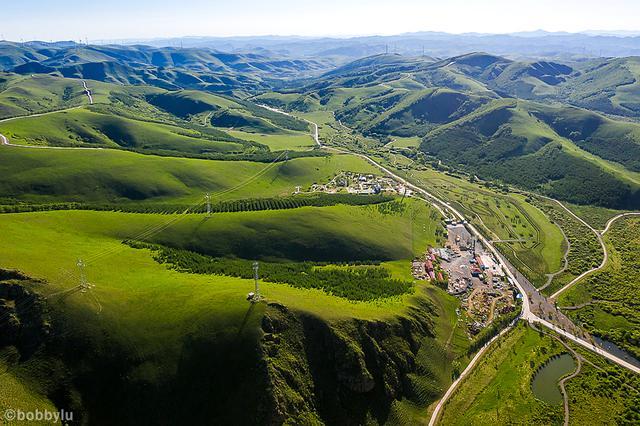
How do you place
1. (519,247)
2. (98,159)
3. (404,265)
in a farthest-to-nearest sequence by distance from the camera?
(98,159)
(519,247)
(404,265)

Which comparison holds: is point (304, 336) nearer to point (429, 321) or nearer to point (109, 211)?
point (429, 321)

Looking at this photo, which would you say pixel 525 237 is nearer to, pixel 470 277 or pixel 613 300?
pixel 613 300

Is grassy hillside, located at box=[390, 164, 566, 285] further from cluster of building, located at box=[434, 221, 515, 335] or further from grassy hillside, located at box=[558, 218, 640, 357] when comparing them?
grassy hillside, located at box=[558, 218, 640, 357]

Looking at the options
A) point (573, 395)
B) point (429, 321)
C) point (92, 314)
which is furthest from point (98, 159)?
point (573, 395)

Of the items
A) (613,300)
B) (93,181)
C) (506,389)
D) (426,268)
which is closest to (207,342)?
(506,389)

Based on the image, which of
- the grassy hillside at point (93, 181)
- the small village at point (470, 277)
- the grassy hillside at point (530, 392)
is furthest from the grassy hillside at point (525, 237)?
the grassy hillside at point (93, 181)

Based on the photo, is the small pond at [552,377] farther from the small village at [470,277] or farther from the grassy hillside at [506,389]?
the small village at [470,277]
